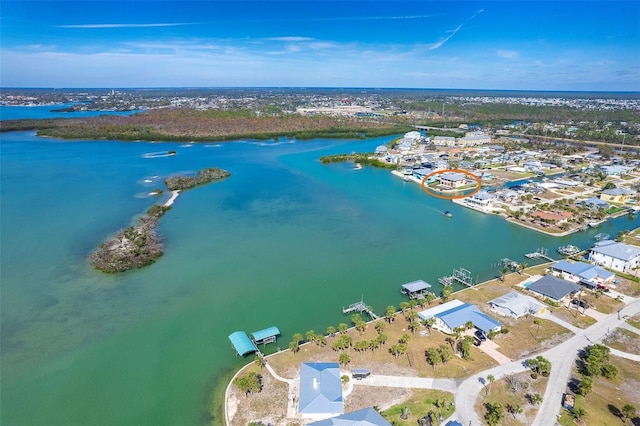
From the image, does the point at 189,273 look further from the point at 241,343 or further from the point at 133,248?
the point at 241,343

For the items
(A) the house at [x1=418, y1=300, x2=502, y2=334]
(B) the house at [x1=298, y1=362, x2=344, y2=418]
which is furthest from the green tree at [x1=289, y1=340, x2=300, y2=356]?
(A) the house at [x1=418, y1=300, x2=502, y2=334]

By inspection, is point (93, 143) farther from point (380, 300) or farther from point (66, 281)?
point (380, 300)

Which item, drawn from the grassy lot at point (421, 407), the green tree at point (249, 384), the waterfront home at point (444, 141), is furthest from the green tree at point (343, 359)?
the waterfront home at point (444, 141)

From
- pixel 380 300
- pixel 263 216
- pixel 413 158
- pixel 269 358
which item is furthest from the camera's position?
pixel 413 158

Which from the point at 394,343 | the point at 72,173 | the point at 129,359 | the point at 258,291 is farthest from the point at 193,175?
the point at 394,343

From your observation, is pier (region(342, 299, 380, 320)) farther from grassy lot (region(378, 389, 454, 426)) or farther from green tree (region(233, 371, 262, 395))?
green tree (region(233, 371, 262, 395))

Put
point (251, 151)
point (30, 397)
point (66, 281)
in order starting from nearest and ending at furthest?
point (30, 397), point (66, 281), point (251, 151)

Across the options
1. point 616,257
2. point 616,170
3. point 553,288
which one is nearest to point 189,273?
point 553,288
